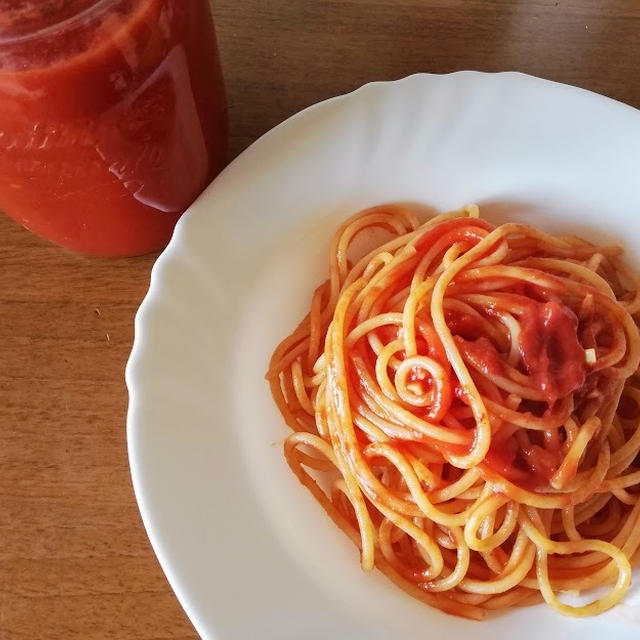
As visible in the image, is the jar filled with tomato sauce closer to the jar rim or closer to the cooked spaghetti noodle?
the jar rim

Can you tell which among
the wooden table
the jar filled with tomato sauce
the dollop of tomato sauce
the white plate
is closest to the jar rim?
the jar filled with tomato sauce

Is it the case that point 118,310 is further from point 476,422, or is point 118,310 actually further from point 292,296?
point 476,422

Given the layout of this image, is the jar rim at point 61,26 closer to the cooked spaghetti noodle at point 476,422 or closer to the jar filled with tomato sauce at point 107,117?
the jar filled with tomato sauce at point 107,117

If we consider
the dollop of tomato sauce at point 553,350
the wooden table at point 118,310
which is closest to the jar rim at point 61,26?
the wooden table at point 118,310

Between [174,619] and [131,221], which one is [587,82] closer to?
[131,221]

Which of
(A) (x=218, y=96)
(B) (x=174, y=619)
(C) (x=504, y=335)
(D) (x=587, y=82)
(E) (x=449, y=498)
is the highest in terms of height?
(A) (x=218, y=96)

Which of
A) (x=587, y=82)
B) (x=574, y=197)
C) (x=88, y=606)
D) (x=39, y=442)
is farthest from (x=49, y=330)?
(x=587, y=82)
